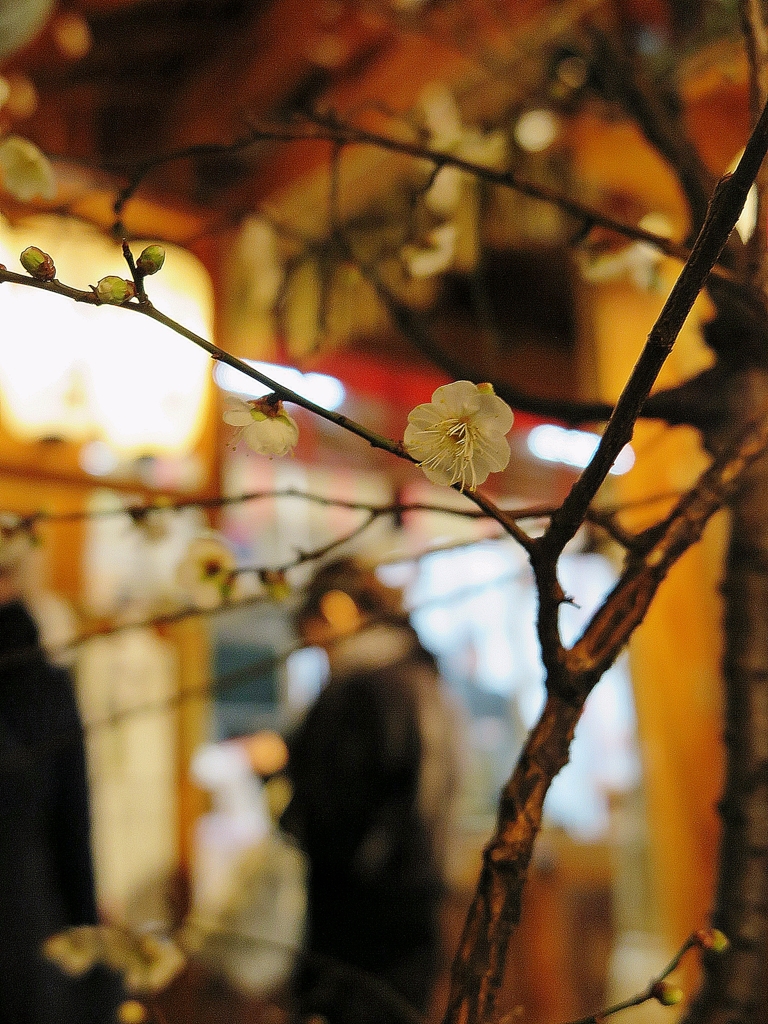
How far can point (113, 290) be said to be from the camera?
407 mm

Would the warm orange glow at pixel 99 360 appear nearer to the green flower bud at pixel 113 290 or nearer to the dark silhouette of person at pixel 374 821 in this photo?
the dark silhouette of person at pixel 374 821

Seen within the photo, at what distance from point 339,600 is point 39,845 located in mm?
823

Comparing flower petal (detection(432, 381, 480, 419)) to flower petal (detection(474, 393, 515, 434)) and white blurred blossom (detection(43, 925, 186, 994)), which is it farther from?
white blurred blossom (detection(43, 925, 186, 994))

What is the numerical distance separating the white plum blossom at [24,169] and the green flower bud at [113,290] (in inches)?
19.3

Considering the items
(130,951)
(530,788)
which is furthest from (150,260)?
(130,951)

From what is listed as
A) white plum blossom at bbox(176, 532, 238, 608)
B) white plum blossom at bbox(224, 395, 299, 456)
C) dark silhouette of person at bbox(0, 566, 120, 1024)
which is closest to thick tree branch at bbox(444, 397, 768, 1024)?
white plum blossom at bbox(224, 395, 299, 456)

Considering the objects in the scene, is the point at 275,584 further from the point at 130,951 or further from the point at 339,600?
the point at 339,600

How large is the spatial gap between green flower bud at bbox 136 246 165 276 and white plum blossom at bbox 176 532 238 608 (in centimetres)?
48

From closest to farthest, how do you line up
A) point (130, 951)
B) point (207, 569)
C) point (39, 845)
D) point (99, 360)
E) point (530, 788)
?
point (530, 788) → point (207, 569) → point (130, 951) → point (39, 845) → point (99, 360)

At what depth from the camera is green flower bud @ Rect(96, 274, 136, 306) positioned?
1.33ft

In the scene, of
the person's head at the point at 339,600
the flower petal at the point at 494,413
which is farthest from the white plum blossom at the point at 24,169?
the person's head at the point at 339,600

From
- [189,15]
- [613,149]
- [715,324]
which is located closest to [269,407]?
[715,324]

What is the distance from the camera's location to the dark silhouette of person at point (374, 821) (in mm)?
1835

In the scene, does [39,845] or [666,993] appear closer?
[666,993]
